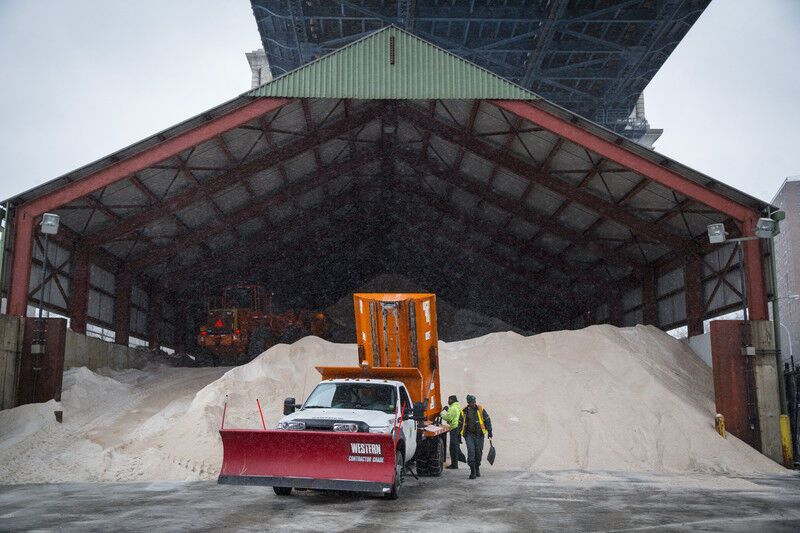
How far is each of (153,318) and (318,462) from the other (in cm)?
2545

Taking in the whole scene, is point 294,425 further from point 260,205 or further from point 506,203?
point 506,203

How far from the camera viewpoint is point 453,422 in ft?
47.8

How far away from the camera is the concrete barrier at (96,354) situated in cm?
2133

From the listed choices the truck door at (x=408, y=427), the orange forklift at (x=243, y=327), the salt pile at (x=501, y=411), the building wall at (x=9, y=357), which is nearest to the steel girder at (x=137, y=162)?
the building wall at (x=9, y=357)

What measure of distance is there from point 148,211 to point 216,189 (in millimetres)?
2590

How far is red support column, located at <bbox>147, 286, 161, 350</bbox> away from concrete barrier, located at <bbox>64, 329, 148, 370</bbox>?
11.9 feet

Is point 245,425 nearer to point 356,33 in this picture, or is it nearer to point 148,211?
point 148,211

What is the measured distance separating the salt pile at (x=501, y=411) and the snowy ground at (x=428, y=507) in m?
2.81

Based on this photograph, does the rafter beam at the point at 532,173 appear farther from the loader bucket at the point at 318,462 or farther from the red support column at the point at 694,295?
the loader bucket at the point at 318,462

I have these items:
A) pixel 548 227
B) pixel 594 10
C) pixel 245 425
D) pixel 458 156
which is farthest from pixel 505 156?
pixel 245 425

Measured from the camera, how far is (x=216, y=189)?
78.7 feet

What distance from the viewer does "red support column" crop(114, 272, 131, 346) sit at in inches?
1109

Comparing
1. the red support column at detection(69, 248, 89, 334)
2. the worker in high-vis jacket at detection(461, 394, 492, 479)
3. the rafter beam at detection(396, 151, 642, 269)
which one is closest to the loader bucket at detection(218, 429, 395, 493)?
the worker in high-vis jacket at detection(461, 394, 492, 479)

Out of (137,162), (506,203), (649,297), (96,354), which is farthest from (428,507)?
(649,297)
